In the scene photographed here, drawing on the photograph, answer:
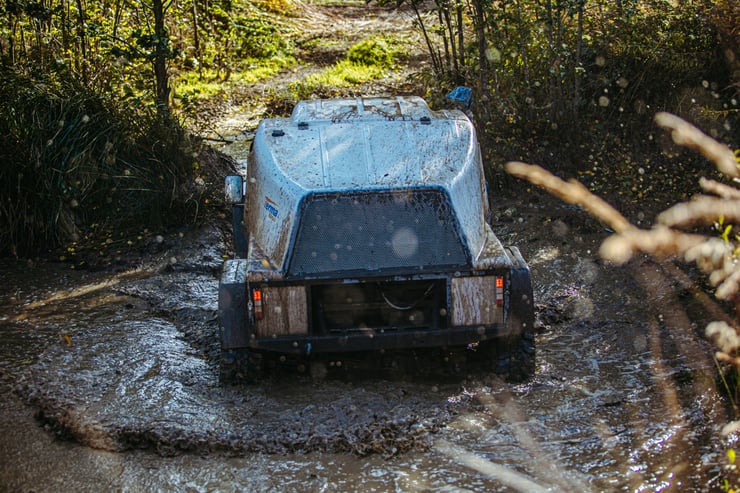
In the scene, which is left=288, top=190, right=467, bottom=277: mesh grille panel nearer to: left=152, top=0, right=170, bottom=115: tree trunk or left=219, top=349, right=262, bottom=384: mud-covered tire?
left=219, top=349, right=262, bottom=384: mud-covered tire

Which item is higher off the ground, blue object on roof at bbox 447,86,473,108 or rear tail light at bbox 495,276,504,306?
blue object on roof at bbox 447,86,473,108

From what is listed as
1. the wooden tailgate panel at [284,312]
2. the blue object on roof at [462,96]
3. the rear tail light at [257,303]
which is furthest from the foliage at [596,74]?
the rear tail light at [257,303]

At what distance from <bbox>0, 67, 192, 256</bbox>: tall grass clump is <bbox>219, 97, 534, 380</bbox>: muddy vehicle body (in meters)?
3.62

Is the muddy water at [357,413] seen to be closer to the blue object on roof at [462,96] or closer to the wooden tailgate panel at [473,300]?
the wooden tailgate panel at [473,300]

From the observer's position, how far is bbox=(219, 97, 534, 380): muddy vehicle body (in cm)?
546

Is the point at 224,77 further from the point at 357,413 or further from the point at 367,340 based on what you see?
the point at 357,413

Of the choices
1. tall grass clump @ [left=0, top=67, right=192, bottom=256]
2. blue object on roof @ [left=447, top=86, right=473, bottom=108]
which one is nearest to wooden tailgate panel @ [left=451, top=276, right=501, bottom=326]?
blue object on roof @ [left=447, top=86, right=473, bottom=108]

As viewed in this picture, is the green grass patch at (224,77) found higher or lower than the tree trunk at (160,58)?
lower

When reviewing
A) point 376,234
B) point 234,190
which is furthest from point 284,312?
point 234,190

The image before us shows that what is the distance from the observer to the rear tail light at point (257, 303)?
543cm

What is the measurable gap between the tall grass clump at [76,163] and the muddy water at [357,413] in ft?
5.40

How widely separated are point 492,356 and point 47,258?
206 inches

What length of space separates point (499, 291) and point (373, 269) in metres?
0.88

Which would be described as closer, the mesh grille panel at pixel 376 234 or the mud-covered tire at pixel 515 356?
the mesh grille panel at pixel 376 234
